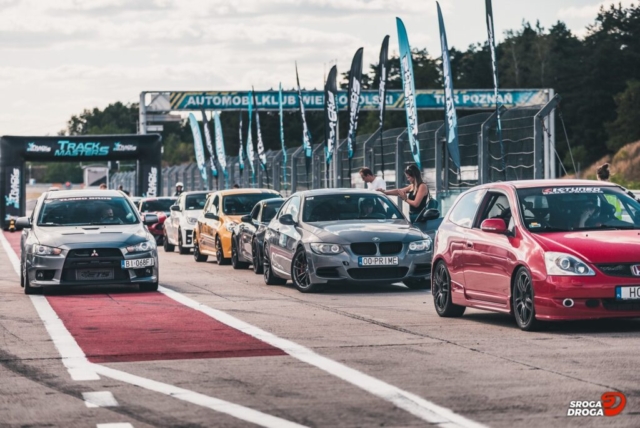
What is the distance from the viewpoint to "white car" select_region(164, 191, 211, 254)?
32406 mm

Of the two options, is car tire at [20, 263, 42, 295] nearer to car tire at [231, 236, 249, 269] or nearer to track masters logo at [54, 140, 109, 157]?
car tire at [231, 236, 249, 269]

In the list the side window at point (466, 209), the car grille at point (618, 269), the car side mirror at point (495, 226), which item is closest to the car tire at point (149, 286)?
the side window at point (466, 209)

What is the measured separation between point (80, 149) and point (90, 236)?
34.4 m

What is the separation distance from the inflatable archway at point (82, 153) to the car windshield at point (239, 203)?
23964 millimetres

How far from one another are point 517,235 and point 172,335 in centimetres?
333

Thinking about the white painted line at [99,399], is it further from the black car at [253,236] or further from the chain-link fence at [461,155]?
the chain-link fence at [461,155]

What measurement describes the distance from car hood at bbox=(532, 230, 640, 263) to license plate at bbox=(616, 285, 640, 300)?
24cm

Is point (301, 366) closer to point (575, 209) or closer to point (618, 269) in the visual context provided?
point (618, 269)

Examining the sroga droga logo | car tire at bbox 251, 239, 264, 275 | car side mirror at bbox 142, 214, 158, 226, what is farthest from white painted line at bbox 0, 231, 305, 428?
car tire at bbox 251, 239, 264, 275

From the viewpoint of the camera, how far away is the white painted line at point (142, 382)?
7.67 meters

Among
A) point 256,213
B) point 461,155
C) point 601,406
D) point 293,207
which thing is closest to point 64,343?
point 601,406

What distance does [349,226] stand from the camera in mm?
18812

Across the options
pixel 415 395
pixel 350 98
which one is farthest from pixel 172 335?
pixel 350 98

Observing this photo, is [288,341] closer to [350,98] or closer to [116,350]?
[116,350]
